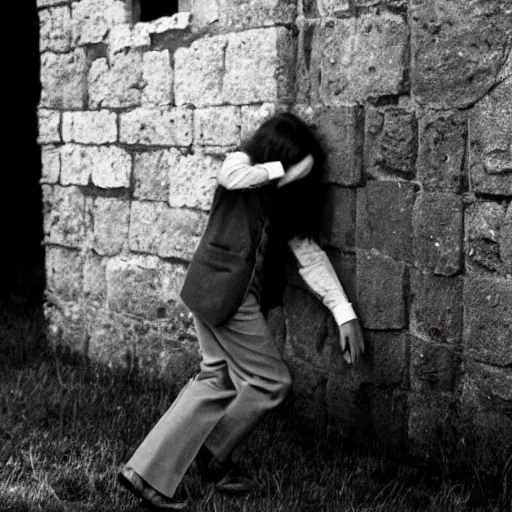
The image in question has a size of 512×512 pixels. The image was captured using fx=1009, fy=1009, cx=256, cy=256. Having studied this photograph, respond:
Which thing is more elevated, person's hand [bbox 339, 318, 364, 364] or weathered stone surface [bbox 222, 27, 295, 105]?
weathered stone surface [bbox 222, 27, 295, 105]

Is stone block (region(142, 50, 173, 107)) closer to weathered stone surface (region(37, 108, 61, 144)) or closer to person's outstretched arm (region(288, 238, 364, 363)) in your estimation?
weathered stone surface (region(37, 108, 61, 144))

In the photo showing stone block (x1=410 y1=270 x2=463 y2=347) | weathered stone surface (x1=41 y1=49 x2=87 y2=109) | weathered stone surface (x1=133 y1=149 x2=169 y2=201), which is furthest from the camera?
weathered stone surface (x1=41 y1=49 x2=87 y2=109)

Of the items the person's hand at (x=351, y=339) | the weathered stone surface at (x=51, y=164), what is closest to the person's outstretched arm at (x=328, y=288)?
the person's hand at (x=351, y=339)

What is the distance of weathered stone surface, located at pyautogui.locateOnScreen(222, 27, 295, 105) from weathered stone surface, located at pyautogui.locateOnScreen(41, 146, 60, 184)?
1837 mm

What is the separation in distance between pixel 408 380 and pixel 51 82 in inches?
135

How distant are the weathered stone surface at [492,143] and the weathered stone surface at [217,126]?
1496 millimetres

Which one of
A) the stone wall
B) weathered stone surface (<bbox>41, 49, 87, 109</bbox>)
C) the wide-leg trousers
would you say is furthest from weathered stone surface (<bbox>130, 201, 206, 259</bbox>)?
the wide-leg trousers

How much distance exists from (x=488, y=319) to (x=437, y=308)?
0.27 metres

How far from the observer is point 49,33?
21.5 feet

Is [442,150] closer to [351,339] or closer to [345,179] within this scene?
[345,179]

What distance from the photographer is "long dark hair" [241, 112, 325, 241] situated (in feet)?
13.5

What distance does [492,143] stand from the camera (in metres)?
3.82

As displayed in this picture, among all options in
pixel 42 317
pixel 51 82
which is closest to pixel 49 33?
pixel 51 82

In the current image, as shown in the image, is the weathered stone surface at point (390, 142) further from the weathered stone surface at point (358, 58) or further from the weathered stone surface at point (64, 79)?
the weathered stone surface at point (64, 79)
